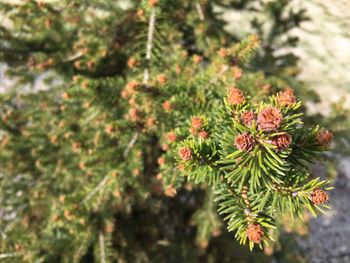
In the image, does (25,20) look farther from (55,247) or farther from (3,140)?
(55,247)

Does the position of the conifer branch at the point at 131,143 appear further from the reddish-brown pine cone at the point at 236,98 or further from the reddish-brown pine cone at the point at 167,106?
the reddish-brown pine cone at the point at 236,98

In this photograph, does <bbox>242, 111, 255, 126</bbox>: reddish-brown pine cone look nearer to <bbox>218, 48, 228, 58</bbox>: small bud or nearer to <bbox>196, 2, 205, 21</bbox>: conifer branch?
<bbox>218, 48, 228, 58</bbox>: small bud

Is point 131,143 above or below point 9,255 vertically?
above

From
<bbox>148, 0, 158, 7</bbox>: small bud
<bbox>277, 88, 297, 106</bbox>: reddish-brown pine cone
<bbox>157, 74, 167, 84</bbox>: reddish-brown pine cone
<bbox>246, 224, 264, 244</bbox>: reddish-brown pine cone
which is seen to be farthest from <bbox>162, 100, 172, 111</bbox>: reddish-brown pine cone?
<bbox>246, 224, 264, 244</bbox>: reddish-brown pine cone

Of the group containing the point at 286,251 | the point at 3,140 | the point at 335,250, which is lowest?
the point at 335,250

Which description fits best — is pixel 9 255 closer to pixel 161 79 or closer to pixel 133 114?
pixel 133 114

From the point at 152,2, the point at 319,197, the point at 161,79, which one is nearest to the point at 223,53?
the point at 161,79

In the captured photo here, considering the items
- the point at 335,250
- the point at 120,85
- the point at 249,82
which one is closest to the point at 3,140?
the point at 120,85
